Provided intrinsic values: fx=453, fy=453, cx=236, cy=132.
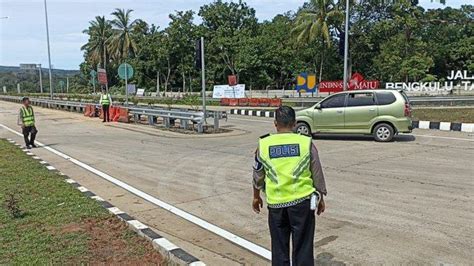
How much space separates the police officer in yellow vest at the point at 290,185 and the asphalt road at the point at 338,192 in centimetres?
100

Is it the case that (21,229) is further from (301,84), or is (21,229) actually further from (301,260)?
(301,84)

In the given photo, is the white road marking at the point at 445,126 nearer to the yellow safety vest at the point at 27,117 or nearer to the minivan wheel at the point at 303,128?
the minivan wheel at the point at 303,128

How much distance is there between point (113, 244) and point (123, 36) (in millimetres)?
70259

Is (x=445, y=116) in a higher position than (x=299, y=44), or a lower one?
lower

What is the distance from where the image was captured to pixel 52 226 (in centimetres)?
Result: 579

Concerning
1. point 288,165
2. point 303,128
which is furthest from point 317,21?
point 288,165

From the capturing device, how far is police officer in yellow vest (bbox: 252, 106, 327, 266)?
141 inches

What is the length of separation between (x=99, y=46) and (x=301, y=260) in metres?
79.6

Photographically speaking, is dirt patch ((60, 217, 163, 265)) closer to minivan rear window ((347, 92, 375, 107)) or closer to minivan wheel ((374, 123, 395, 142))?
minivan wheel ((374, 123, 395, 142))

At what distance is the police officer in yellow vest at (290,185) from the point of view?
3592 millimetres

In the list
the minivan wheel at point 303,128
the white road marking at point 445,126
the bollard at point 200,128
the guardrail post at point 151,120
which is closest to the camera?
the minivan wheel at point 303,128

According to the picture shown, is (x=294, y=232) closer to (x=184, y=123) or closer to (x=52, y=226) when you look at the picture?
(x=52, y=226)

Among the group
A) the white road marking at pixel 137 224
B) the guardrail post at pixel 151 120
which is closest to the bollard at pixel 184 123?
the guardrail post at pixel 151 120

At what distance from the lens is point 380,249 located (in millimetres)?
4855
